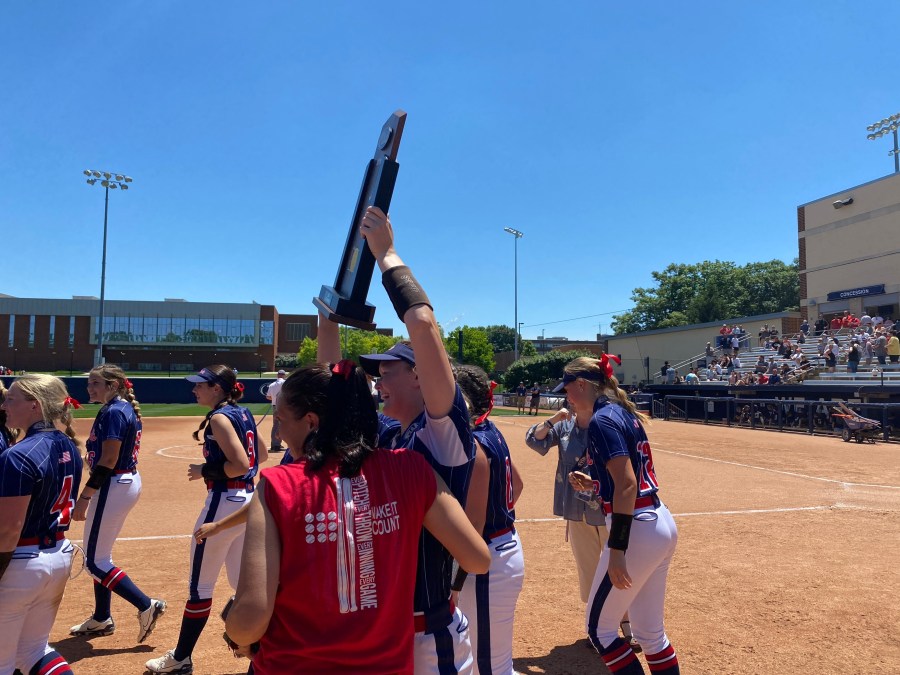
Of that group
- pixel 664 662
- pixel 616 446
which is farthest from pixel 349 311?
pixel 664 662

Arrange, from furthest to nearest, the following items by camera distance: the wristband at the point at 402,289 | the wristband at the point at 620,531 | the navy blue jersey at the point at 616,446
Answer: the navy blue jersey at the point at 616,446, the wristband at the point at 620,531, the wristband at the point at 402,289

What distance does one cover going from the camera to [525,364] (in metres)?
57.8

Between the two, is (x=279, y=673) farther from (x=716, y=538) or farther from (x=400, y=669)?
(x=716, y=538)

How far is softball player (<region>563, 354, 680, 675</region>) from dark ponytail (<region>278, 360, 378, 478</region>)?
201 cm

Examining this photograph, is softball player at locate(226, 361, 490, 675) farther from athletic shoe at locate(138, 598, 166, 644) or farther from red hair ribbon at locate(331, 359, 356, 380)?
athletic shoe at locate(138, 598, 166, 644)

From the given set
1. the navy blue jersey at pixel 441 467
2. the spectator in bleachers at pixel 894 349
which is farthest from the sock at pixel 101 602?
the spectator in bleachers at pixel 894 349

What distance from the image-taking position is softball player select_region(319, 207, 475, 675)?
200 centimetres

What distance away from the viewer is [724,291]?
231 feet

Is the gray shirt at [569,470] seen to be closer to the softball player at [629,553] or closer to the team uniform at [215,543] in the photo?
the softball player at [629,553]

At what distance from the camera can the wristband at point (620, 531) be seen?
3.47m

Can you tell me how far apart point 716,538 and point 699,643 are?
11.6 feet

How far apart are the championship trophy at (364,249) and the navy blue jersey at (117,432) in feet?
11.5

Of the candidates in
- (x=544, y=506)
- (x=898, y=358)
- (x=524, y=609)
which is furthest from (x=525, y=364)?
(x=524, y=609)

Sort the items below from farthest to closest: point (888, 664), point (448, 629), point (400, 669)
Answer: point (888, 664) < point (448, 629) < point (400, 669)
